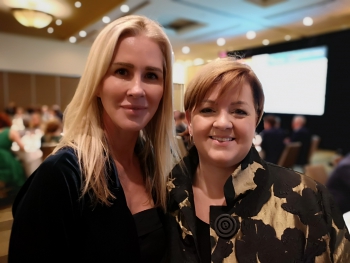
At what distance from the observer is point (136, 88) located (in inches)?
41.2

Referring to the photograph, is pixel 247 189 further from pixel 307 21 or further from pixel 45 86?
pixel 307 21

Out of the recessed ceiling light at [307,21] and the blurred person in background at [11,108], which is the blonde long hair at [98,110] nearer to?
the blurred person in background at [11,108]

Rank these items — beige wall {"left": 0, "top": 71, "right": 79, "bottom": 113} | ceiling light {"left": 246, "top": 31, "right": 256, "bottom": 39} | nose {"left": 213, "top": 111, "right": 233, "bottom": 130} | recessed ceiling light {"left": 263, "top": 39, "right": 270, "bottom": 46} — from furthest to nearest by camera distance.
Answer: recessed ceiling light {"left": 263, "top": 39, "right": 270, "bottom": 46} → ceiling light {"left": 246, "top": 31, "right": 256, "bottom": 39} → beige wall {"left": 0, "top": 71, "right": 79, "bottom": 113} → nose {"left": 213, "top": 111, "right": 233, "bottom": 130}

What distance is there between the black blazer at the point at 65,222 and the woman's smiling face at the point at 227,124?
37 centimetres

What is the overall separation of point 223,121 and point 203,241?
1.39ft

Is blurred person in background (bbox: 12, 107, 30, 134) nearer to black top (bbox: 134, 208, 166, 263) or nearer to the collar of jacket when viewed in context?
black top (bbox: 134, 208, 166, 263)

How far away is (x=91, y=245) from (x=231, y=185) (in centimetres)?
50

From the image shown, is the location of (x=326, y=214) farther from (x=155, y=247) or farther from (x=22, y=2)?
(x=22, y=2)

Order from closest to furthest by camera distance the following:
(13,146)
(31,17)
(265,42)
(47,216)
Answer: (47,216), (31,17), (13,146), (265,42)

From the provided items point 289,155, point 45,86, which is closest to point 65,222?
point 45,86

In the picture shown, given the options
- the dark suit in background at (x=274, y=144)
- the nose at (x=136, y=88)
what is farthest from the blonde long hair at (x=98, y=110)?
the dark suit in background at (x=274, y=144)

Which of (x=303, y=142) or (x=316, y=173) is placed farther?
(x=303, y=142)

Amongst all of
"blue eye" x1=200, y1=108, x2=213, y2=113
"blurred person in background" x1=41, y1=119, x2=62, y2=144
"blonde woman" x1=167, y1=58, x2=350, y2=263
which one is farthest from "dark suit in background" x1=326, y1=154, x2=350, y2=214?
"blurred person in background" x1=41, y1=119, x2=62, y2=144

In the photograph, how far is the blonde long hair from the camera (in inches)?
39.8
